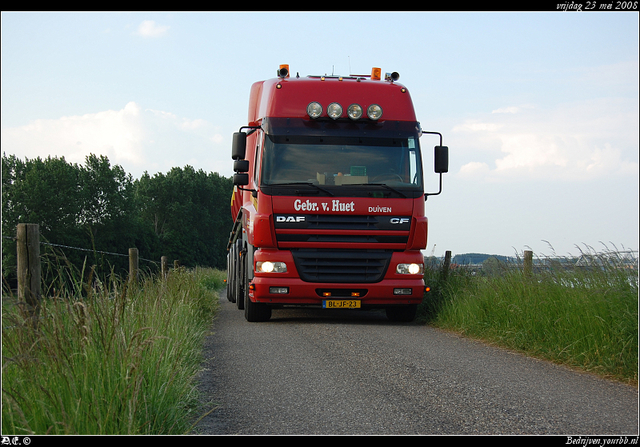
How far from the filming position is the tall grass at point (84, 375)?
11.5 ft

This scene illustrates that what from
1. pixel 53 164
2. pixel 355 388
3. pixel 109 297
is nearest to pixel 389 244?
pixel 355 388

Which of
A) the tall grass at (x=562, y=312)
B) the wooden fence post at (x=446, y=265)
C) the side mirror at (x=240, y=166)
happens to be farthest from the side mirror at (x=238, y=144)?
the wooden fence post at (x=446, y=265)

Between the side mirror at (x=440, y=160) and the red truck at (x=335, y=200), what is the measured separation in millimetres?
17

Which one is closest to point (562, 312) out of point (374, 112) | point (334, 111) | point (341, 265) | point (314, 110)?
point (341, 265)

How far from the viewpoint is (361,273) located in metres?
10.4

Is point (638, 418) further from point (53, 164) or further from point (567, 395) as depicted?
point (53, 164)

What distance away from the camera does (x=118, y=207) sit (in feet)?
205

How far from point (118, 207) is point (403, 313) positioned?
55383 millimetres

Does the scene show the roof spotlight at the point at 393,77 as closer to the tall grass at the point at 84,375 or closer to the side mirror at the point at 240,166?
the side mirror at the point at 240,166

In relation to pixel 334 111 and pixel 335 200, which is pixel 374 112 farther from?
pixel 335 200

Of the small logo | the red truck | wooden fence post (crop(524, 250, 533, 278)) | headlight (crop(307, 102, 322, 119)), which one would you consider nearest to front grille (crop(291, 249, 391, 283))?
the red truck

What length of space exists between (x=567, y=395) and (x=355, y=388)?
1.78 metres

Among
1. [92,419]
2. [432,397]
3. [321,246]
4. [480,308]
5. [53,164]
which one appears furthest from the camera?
[53,164]

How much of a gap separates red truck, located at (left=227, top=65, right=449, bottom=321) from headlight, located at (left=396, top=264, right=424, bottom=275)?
16mm
